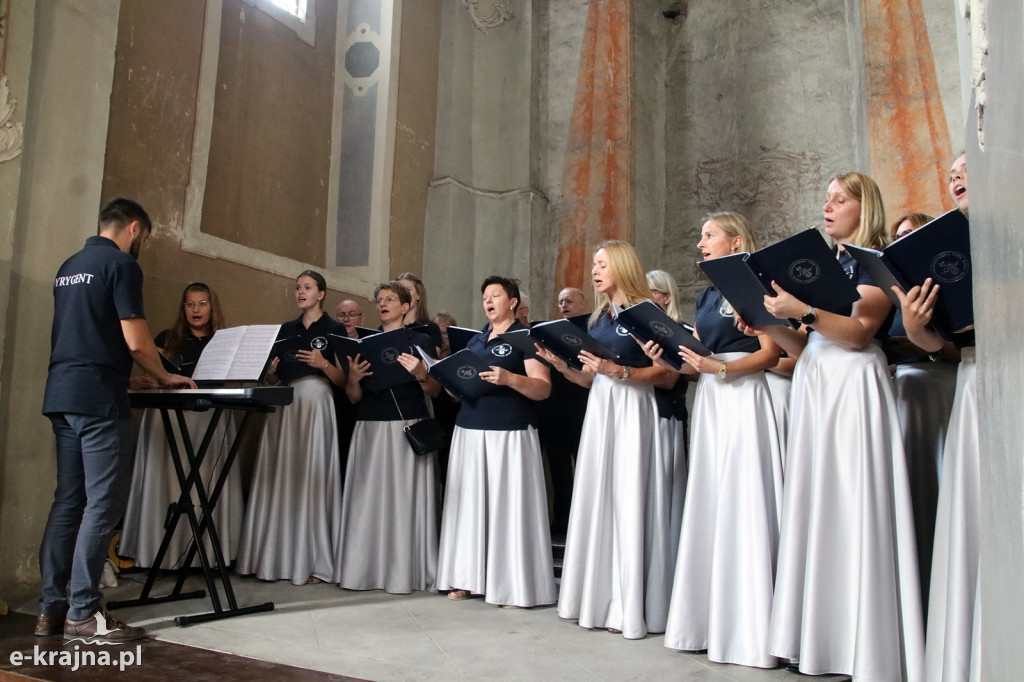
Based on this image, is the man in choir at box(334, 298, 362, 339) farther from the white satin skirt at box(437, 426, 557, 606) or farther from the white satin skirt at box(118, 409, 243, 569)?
the white satin skirt at box(437, 426, 557, 606)

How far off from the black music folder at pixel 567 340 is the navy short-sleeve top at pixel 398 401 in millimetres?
1149

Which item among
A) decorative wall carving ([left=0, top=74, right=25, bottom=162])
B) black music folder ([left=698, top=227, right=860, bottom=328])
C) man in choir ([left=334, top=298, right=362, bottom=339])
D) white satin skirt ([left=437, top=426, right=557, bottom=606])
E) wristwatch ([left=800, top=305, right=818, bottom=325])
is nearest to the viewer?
black music folder ([left=698, top=227, right=860, bottom=328])

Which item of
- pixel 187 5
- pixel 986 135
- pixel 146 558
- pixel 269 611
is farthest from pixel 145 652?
pixel 187 5

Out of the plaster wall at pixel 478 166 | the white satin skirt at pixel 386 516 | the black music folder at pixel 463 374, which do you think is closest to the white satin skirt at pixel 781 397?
the black music folder at pixel 463 374

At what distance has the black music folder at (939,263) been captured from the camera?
2.61 metres

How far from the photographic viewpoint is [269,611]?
4305 millimetres

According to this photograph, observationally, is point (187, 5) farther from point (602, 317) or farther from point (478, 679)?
point (478, 679)

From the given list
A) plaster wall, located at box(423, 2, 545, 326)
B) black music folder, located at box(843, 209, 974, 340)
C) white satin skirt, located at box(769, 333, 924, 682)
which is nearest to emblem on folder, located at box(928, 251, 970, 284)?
black music folder, located at box(843, 209, 974, 340)

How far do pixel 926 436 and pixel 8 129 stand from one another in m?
4.59

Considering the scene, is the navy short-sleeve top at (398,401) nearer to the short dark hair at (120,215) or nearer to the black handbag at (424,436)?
the black handbag at (424,436)

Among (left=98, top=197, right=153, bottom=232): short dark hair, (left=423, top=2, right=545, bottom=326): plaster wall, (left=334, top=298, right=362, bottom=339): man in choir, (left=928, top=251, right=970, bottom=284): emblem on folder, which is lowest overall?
(left=928, top=251, right=970, bottom=284): emblem on folder

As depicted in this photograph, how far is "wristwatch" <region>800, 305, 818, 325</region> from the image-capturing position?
302 cm

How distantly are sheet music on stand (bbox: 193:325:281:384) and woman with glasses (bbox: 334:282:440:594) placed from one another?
99cm

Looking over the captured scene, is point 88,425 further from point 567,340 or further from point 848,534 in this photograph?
point 848,534
